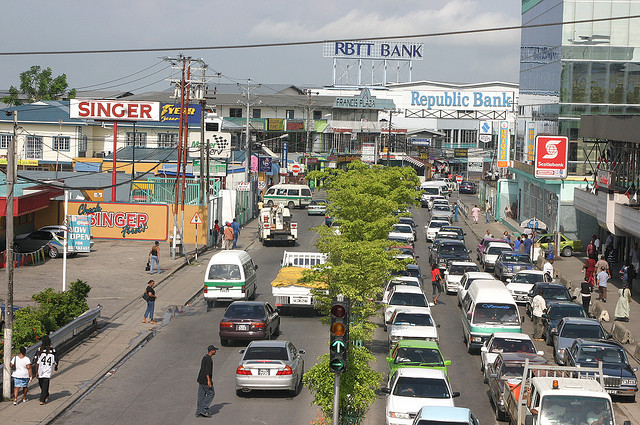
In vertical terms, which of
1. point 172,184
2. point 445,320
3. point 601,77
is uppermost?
point 601,77

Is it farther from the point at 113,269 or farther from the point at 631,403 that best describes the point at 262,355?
the point at 113,269

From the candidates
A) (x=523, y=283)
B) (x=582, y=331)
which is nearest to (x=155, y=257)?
(x=523, y=283)

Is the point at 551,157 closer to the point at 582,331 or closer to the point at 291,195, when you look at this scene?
the point at 291,195

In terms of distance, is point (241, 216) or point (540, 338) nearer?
point (540, 338)

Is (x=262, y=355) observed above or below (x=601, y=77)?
below

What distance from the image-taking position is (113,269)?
138 feet

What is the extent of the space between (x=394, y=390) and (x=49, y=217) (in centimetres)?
3596

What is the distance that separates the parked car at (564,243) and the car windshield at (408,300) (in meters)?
21.4

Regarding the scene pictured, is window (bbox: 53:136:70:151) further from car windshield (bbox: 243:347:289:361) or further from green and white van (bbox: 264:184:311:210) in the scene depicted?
car windshield (bbox: 243:347:289:361)

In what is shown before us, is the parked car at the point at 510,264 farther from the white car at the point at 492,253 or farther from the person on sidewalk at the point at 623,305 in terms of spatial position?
the person on sidewalk at the point at 623,305

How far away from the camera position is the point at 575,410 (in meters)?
16.5

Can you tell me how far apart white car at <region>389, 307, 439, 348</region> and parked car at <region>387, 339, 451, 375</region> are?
291cm

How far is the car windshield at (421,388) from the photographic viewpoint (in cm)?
1912

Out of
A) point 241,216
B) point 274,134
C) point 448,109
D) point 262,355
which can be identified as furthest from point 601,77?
point 448,109
